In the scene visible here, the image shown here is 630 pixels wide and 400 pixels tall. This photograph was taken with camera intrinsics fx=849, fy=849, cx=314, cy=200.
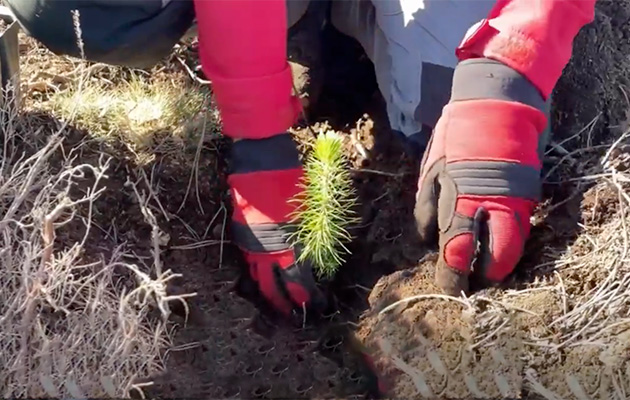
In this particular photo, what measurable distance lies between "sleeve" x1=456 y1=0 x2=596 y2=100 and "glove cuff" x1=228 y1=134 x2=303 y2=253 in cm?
40

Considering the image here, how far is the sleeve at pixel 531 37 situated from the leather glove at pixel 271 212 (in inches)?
16.3

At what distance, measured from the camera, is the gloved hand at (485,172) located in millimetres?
1476

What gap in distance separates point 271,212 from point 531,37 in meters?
0.58

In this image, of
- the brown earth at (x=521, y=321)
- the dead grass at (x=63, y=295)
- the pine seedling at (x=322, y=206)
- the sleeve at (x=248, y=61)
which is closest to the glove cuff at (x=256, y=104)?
the sleeve at (x=248, y=61)

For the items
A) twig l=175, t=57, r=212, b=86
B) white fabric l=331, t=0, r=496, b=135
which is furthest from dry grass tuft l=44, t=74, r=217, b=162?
white fabric l=331, t=0, r=496, b=135

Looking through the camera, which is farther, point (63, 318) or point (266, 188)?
point (266, 188)

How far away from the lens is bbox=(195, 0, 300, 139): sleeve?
5.12ft

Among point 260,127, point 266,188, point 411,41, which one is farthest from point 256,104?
point 411,41

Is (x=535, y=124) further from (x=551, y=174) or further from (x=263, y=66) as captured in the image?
(x=263, y=66)

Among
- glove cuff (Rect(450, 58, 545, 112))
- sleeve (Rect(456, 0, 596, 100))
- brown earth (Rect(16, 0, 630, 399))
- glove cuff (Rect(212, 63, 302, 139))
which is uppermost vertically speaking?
sleeve (Rect(456, 0, 596, 100))

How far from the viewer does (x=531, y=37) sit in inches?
59.2

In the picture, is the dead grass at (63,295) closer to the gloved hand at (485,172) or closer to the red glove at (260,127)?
the red glove at (260,127)

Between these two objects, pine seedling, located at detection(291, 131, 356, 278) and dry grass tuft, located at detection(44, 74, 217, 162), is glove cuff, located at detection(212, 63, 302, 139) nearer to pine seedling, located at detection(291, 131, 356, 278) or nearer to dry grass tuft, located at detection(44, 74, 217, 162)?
pine seedling, located at detection(291, 131, 356, 278)

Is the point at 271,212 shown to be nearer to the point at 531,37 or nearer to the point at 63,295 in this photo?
the point at 63,295
